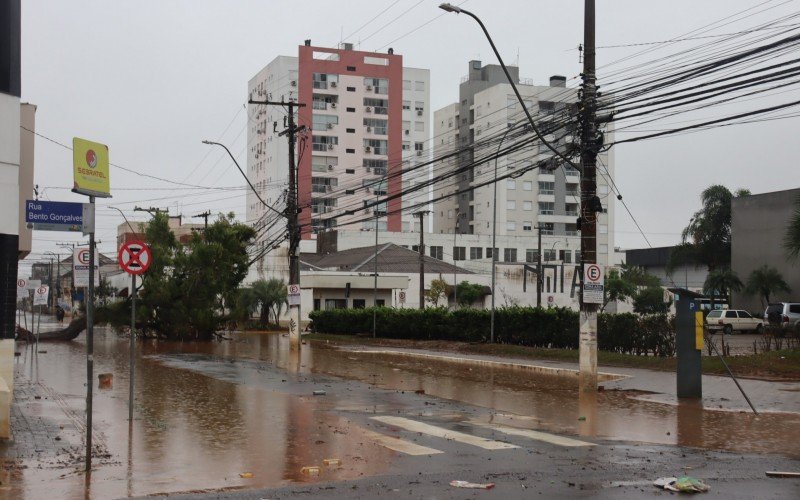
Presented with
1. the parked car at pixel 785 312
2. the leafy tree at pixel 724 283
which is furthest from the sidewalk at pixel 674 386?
the leafy tree at pixel 724 283

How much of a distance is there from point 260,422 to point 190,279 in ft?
105

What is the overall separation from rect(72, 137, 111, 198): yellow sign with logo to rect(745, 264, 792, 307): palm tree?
2019 inches

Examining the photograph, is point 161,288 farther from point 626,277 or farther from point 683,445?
point 626,277

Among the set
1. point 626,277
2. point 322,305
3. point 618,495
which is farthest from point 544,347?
point 626,277

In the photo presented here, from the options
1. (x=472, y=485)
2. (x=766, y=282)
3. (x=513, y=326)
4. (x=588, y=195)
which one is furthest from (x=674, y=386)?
(x=766, y=282)

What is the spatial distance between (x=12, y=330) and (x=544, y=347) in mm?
23377

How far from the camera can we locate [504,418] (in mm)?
15586

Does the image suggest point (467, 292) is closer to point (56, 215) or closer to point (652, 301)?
point (652, 301)

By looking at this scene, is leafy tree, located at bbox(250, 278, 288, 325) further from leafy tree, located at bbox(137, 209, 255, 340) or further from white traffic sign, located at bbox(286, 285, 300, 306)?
white traffic sign, located at bbox(286, 285, 300, 306)

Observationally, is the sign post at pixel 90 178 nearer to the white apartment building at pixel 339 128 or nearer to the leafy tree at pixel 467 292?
the leafy tree at pixel 467 292

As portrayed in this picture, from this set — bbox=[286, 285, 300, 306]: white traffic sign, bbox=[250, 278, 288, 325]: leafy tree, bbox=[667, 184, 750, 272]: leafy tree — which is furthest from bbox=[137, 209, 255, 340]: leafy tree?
bbox=[667, 184, 750, 272]: leafy tree

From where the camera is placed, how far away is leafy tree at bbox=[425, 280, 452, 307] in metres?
70.8

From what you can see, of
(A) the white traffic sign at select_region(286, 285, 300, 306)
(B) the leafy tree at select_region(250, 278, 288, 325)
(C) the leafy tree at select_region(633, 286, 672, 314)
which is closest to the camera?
(A) the white traffic sign at select_region(286, 285, 300, 306)

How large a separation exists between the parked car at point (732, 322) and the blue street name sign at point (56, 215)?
45.0 meters
